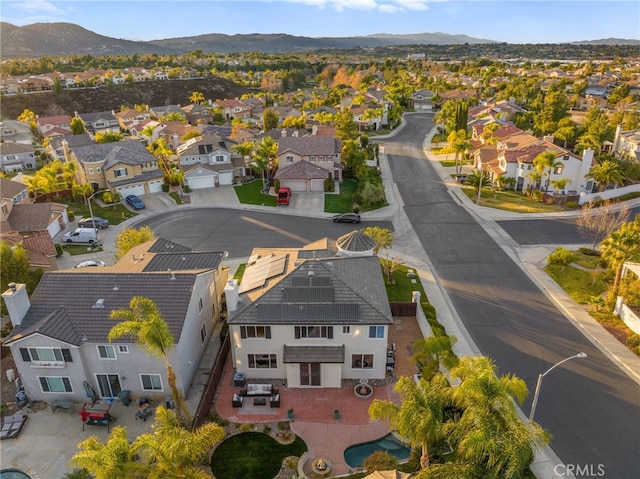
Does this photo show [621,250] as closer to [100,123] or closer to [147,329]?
[147,329]

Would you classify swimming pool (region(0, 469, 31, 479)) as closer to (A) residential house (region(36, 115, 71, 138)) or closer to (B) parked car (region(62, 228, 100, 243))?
(B) parked car (region(62, 228, 100, 243))

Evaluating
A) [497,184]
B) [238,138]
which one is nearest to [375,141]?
[238,138]

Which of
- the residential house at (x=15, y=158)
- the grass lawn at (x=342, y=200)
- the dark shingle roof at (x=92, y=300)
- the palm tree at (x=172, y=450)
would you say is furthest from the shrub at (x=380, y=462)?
the residential house at (x=15, y=158)

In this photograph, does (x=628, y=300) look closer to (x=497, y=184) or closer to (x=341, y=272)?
(x=341, y=272)

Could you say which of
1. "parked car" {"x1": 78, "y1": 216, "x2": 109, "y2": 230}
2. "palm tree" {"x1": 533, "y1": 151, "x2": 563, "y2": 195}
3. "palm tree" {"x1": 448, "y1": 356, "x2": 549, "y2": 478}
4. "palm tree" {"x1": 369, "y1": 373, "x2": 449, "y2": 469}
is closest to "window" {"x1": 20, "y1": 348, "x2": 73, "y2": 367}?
"palm tree" {"x1": 369, "y1": 373, "x2": 449, "y2": 469}

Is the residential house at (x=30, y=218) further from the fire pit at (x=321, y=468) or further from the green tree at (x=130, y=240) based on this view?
the fire pit at (x=321, y=468)

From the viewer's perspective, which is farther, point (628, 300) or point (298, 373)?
point (628, 300)

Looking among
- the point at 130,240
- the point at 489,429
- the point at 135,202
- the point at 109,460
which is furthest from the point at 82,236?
the point at 489,429
